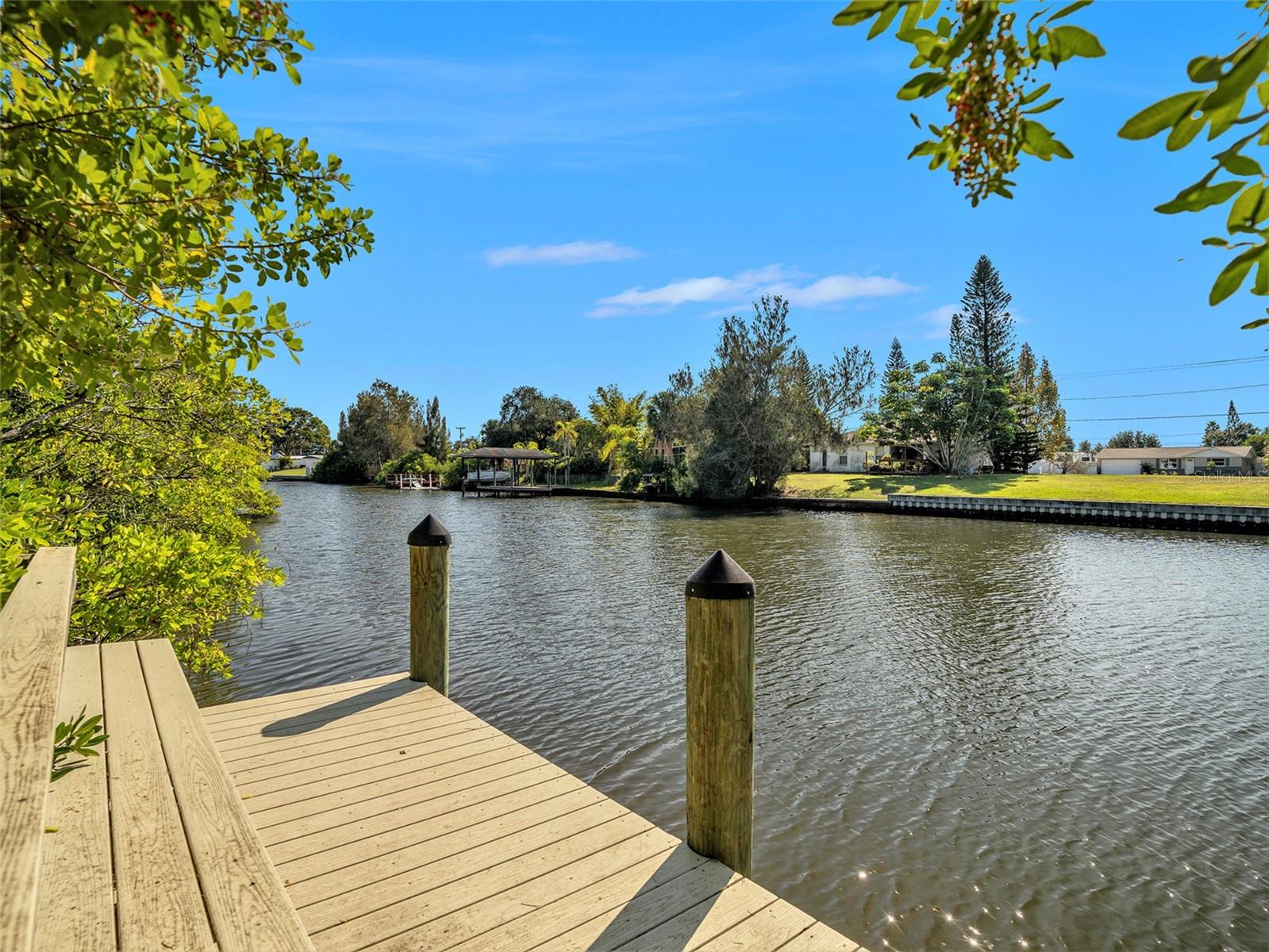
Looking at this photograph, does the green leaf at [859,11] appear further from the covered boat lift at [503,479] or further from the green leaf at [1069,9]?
the covered boat lift at [503,479]

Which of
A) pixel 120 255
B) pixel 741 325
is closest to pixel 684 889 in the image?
pixel 120 255

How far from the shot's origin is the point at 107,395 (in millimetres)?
4914

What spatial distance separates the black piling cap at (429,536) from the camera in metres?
4.61

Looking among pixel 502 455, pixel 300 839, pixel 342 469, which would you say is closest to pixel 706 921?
pixel 300 839

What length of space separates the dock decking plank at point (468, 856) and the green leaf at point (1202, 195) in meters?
2.29

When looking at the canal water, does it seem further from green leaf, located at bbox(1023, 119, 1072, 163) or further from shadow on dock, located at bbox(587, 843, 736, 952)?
green leaf, located at bbox(1023, 119, 1072, 163)

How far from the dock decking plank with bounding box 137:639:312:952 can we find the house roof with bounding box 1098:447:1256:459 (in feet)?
278

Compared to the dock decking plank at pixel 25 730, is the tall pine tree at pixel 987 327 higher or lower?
higher

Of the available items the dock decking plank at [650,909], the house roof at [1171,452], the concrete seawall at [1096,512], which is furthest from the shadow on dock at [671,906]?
the house roof at [1171,452]

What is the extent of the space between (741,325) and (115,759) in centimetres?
3512

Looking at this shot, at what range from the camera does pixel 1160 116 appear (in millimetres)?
749

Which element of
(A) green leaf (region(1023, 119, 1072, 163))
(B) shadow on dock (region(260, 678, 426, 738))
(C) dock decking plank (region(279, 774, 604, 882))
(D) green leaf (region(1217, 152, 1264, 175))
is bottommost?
(C) dock decking plank (region(279, 774, 604, 882))

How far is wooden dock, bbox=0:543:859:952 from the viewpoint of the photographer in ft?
4.70

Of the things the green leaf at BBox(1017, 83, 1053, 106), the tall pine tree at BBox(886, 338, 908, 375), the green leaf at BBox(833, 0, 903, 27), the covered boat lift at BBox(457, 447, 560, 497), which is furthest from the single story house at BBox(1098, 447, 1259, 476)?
the green leaf at BBox(833, 0, 903, 27)
